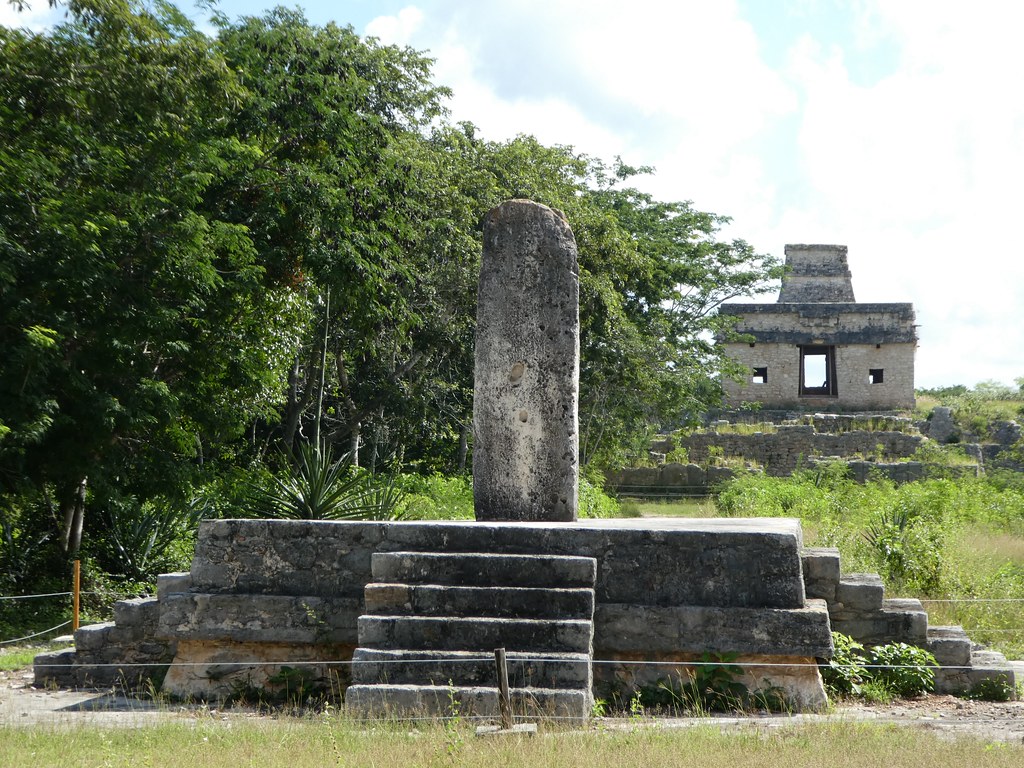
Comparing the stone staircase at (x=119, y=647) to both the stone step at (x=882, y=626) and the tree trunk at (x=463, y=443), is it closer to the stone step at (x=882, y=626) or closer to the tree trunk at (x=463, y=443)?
the stone step at (x=882, y=626)

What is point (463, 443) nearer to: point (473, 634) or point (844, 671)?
point (844, 671)

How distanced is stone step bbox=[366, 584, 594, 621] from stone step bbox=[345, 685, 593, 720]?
1.73 ft

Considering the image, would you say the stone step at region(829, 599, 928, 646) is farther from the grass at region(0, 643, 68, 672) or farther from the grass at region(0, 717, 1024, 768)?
the grass at region(0, 643, 68, 672)

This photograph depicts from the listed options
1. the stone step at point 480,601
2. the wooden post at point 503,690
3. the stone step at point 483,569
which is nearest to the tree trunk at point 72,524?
the stone step at point 483,569

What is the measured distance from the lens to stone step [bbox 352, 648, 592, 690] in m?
5.75

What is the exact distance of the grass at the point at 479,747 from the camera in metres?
4.57

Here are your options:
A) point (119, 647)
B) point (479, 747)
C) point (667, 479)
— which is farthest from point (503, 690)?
point (667, 479)

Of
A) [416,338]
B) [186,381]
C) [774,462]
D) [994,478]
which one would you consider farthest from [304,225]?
[774,462]

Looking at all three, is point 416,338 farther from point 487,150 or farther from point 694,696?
point 694,696

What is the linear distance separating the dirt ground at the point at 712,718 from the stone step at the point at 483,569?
909mm

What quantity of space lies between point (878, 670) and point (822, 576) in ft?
2.19

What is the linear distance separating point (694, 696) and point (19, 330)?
7094 mm

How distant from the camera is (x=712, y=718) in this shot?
19.2ft

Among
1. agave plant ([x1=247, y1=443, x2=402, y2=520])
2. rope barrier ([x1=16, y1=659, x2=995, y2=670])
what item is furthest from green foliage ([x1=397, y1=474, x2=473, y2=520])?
rope barrier ([x1=16, y1=659, x2=995, y2=670])
